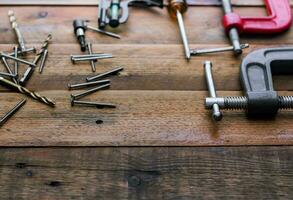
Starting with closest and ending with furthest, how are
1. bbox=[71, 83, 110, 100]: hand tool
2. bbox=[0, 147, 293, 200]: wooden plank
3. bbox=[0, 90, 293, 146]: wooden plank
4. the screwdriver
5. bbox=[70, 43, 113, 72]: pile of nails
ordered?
bbox=[0, 147, 293, 200]: wooden plank, bbox=[0, 90, 293, 146]: wooden plank, bbox=[71, 83, 110, 100]: hand tool, bbox=[70, 43, 113, 72]: pile of nails, the screwdriver

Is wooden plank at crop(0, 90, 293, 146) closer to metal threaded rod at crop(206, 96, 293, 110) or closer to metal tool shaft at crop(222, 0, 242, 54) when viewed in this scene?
metal threaded rod at crop(206, 96, 293, 110)

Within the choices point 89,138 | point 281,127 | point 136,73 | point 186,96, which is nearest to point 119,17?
point 136,73

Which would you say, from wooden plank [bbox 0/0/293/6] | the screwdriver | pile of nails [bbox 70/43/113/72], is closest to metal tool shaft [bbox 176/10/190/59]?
the screwdriver

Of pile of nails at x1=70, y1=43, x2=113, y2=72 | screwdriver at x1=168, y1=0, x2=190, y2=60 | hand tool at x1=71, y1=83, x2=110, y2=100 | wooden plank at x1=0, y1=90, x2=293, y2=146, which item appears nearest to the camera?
wooden plank at x1=0, y1=90, x2=293, y2=146

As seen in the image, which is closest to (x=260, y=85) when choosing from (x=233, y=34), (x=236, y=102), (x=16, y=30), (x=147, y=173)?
(x=236, y=102)

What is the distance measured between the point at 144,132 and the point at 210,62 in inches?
12.2

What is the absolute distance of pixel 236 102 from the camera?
46.7 inches

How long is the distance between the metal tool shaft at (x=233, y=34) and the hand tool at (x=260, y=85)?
0.22 feet

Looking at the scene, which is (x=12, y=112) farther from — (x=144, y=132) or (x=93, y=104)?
(x=144, y=132)

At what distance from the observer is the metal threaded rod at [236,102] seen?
118 centimetres

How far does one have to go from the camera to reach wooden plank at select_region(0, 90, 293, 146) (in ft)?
3.80

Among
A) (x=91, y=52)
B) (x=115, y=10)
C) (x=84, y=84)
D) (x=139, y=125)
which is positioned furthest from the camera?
(x=115, y=10)

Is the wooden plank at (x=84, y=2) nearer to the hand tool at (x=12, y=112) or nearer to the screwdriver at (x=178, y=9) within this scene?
the screwdriver at (x=178, y=9)

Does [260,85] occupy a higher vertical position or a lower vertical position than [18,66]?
lower
